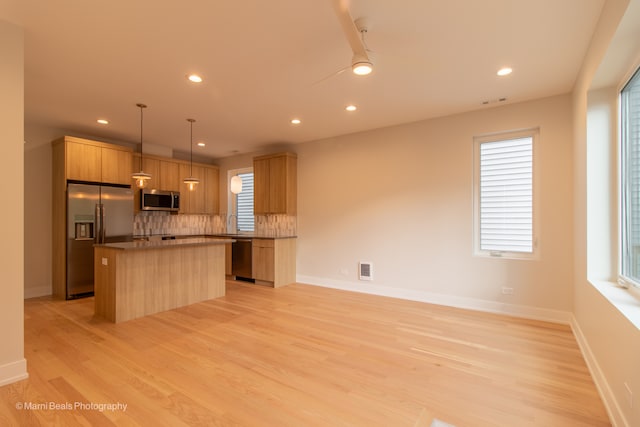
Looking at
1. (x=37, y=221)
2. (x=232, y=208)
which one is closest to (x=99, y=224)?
(x=37, y=221)

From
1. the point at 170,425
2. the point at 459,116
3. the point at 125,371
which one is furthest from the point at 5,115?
the point at 459,116

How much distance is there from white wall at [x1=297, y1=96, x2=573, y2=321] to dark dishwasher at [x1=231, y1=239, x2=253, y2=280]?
103cm

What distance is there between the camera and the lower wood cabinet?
18.8 feet

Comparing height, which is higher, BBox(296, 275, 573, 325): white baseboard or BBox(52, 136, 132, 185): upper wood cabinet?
BBox(52, 136, 132, 185): upper wood cabinet

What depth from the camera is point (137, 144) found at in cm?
620

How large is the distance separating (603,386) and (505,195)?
8.28 feet

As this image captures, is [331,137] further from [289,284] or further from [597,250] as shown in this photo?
[597,250]

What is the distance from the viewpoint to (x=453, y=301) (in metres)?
4.44

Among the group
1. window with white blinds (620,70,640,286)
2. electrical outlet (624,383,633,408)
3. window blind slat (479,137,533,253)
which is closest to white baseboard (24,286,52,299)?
window blind slat (479,137,533,253)

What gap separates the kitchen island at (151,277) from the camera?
3.78 m

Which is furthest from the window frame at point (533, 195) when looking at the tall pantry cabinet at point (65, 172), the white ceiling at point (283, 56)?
the tall pantry cabinet at point (65, 172)

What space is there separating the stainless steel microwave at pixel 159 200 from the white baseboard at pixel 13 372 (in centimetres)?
390

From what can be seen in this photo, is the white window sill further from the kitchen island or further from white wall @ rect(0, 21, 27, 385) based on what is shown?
the kitchen island

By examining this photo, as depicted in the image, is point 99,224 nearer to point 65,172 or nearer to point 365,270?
point 65,172
